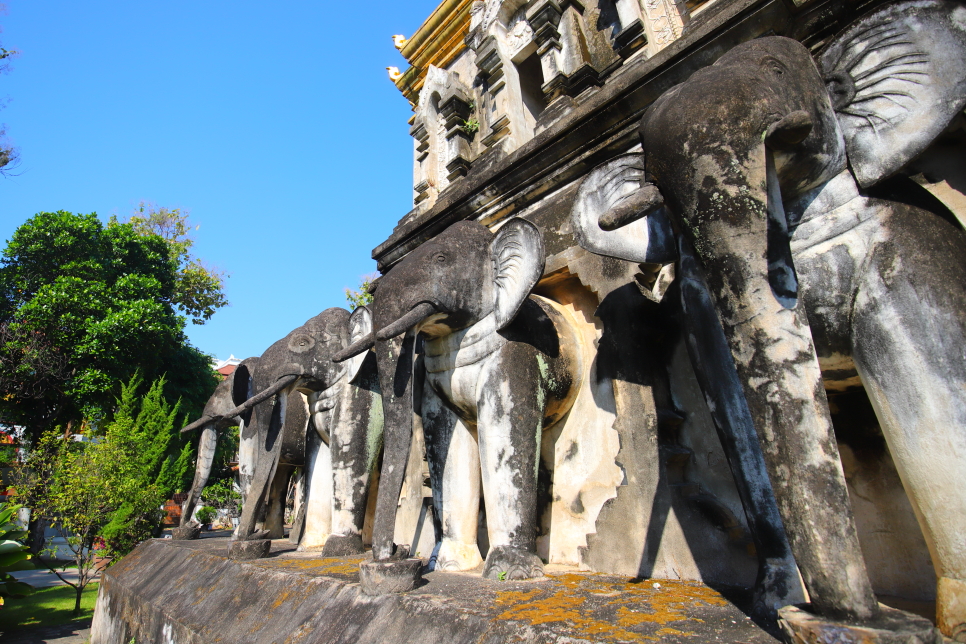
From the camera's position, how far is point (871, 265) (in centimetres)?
203

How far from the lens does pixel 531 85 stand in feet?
22.9

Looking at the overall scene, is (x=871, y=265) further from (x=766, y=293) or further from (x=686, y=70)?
(x=686, y=70)

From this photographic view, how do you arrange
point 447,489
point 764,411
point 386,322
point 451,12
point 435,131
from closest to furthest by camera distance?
point 764,411 → point 386,322 → point 447,489 → point 435,131 → point 451,12

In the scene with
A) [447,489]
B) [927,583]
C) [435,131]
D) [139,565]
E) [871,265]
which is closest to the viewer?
[871,265]

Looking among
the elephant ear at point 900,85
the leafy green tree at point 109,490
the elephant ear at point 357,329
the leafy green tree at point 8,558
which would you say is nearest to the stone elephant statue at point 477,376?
the elephant ear at point 357,329

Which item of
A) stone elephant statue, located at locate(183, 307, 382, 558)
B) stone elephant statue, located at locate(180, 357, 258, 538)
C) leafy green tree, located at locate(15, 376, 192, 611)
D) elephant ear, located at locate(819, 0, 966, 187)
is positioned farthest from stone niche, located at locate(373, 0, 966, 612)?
leafy green tree, located at locate(15, 376, 192, 611)

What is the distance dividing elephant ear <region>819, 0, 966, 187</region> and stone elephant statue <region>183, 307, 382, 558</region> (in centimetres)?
381

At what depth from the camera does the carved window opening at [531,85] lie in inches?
263

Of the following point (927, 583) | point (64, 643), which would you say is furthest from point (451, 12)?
point (64, 643)

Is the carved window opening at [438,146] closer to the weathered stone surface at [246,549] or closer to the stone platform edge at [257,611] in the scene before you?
the weathered stone surface at [246,549]

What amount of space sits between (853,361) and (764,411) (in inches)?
27.3

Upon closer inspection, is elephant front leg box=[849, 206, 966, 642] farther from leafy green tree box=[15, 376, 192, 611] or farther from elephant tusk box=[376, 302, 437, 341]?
leafy green tree box=[15, 376, 192, 611]

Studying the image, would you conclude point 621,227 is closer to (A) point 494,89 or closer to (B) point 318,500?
(B) point 318,500

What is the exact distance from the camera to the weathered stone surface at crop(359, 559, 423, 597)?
2.72m
